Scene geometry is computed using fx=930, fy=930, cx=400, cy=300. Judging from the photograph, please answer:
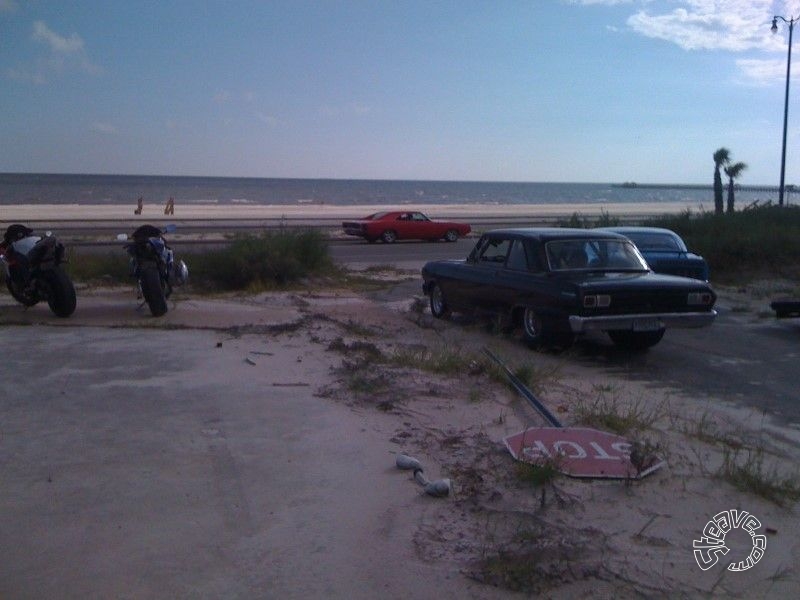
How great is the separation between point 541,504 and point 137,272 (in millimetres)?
8069

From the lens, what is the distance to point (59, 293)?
38.0ft

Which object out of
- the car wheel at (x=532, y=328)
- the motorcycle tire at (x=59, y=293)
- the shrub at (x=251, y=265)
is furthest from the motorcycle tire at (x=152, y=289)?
the car wheel at (x=532, y=328)

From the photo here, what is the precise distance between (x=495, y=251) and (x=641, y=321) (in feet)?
8.76

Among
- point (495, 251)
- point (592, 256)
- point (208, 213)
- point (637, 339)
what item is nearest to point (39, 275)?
point (495, 251)

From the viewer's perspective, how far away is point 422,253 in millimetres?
29234

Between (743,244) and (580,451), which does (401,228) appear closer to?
(743,244)

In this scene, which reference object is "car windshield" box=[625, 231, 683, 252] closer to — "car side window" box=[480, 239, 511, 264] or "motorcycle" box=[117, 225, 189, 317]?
"car side window" box=[480, 239, 511, 264]

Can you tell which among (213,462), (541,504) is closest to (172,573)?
(213,462)

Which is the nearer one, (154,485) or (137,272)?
(154,485)

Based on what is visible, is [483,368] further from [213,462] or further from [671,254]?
[671,254]

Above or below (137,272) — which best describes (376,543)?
below

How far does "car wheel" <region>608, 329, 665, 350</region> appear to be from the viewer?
11219 mm

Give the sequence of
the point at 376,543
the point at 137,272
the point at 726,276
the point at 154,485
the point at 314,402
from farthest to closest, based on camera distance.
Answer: the point at 726,276, the point at 137,272, the point at 314,402, the point at 154,485, the point at 376,543

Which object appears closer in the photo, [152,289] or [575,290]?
[575,290]
